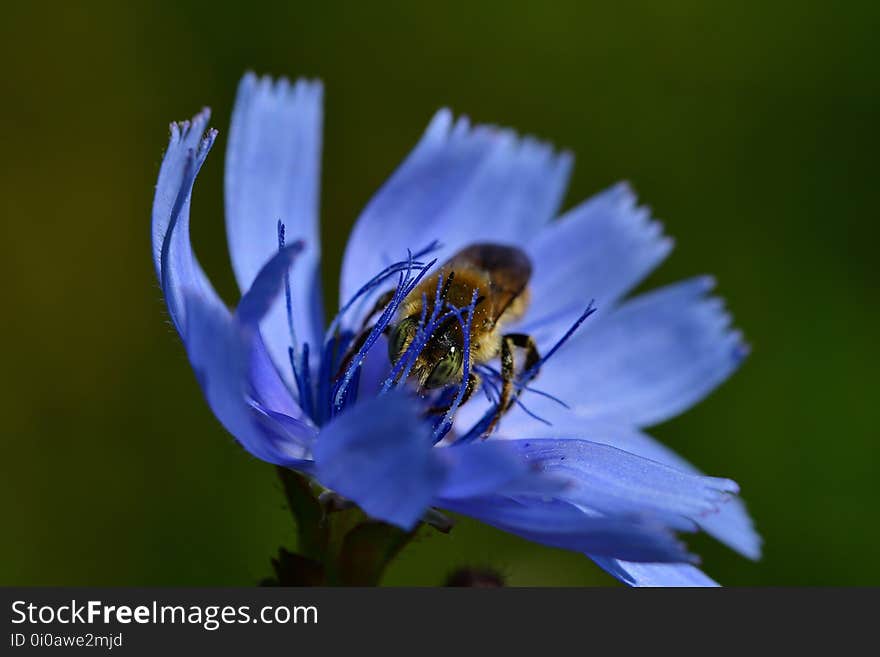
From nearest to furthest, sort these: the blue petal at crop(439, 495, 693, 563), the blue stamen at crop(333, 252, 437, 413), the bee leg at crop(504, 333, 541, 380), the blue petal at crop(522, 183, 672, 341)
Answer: the blue petal at crop(439, 495, 693, 563) < the blue stamen at crop(333, 252, 437, 413) < the bee leg at crop(504, 333, 541, 380) < the blue petal at crop(522, 183, 672, 341)

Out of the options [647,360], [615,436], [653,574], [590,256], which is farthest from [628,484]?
[590,256]

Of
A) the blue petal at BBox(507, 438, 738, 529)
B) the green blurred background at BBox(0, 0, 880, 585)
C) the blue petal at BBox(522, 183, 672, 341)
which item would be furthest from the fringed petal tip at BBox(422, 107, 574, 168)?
the blue petal at BBox(507, 438, 738, 529)

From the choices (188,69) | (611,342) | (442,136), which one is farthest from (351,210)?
(611,342)

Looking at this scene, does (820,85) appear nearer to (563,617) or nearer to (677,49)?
(677,49)

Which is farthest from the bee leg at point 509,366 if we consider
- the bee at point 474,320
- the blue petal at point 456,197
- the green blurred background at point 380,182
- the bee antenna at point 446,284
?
the green blurred background at point 380,182

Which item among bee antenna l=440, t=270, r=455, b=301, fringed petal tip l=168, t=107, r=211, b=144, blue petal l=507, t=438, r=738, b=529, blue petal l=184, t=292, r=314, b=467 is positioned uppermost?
fringed petal tip l=168, t=107, r=211, b=144

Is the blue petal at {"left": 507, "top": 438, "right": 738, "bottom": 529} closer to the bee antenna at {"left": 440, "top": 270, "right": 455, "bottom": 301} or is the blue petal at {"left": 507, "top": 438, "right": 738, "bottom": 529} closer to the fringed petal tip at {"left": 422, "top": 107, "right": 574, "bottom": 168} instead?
the bee antenna at {"left": 440, "top": 270, "right": 455, "bottom": 301}

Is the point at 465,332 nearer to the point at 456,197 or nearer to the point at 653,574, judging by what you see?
the point at 653,574
